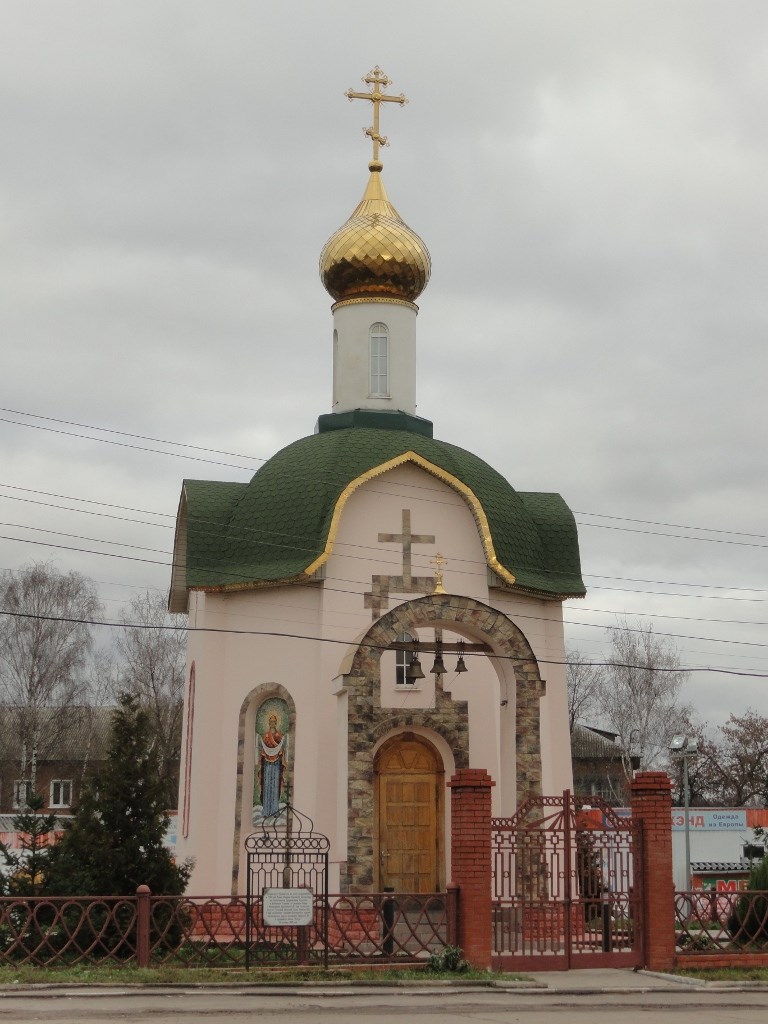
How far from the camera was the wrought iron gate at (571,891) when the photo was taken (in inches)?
528

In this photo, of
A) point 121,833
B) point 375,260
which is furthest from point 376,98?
point 121,833

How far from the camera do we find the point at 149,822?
13852mm

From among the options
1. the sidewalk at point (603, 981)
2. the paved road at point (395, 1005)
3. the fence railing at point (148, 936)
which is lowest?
the paved road at point (395, 1005)

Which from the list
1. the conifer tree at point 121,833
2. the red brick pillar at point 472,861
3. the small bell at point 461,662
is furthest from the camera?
the small bell at point 461,662

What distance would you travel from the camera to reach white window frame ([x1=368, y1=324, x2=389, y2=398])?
2081cm

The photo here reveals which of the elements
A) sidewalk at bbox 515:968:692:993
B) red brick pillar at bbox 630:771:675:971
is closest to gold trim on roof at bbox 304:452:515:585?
red brick pillar at bbox 630:771:675:971

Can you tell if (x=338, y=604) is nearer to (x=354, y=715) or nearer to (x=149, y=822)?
(x=354, y=715)

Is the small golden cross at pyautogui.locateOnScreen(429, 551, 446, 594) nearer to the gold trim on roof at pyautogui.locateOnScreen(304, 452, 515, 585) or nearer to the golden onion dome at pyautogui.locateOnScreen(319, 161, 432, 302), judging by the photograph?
the gold trim on roof at pyautogui.locateOnScreen(304, 452, 515, 585)

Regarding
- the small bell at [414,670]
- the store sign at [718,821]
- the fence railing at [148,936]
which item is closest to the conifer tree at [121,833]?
the fence railing at [148,936]

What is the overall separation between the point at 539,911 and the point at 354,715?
310cm

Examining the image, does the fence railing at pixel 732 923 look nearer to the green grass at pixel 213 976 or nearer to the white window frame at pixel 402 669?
the green grass at pixel 213 976

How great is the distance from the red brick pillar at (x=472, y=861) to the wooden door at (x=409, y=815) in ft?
13.7

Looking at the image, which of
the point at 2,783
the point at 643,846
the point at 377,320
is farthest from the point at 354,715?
the point at 2,783

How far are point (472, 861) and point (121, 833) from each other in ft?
11.2
